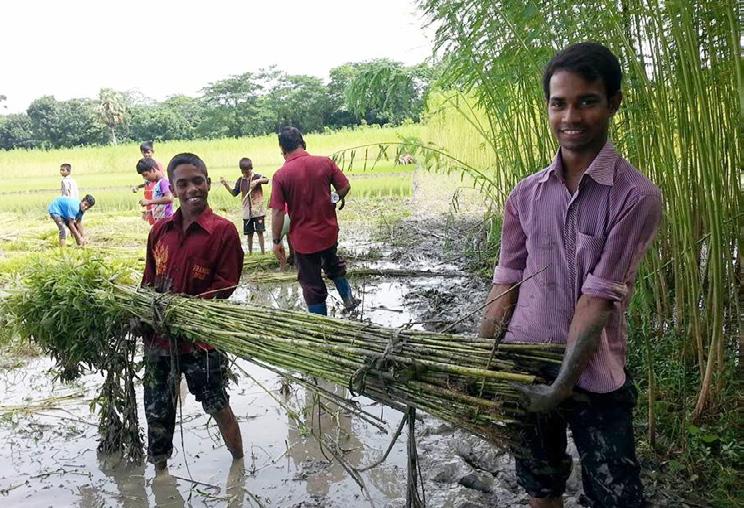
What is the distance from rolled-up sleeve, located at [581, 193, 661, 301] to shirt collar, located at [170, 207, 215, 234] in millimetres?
1811

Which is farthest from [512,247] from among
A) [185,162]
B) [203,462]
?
[203,462]

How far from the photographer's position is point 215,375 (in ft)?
9.16

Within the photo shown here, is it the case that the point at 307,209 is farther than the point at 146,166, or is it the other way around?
the point at 146,166

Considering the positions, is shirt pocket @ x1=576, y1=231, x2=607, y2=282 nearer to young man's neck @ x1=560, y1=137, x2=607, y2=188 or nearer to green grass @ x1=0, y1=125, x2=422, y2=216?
young man's neck @ x1=560, y1=137, x2=607, y2=188

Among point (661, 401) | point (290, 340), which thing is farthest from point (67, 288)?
point (661, 401)

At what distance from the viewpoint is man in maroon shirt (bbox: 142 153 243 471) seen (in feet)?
9.04

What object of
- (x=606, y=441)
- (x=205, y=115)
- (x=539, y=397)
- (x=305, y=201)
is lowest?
(x=606, y=441)

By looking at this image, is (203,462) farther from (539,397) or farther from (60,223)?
(60,223)

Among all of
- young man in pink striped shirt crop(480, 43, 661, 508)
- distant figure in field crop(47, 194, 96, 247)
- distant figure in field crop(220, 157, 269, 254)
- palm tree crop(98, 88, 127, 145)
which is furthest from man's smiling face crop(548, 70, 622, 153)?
palm tree crop(98, 88, 127, 145)

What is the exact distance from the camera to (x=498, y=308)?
1779 mm

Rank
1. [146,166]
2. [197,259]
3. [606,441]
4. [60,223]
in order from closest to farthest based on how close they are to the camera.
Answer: [606,441] < [197,259] < [146,166] < [60,223]

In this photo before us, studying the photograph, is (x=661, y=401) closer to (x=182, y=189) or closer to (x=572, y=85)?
(x=572, y=85)

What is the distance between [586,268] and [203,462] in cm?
237

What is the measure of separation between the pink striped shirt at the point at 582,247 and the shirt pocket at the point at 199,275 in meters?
1.52
